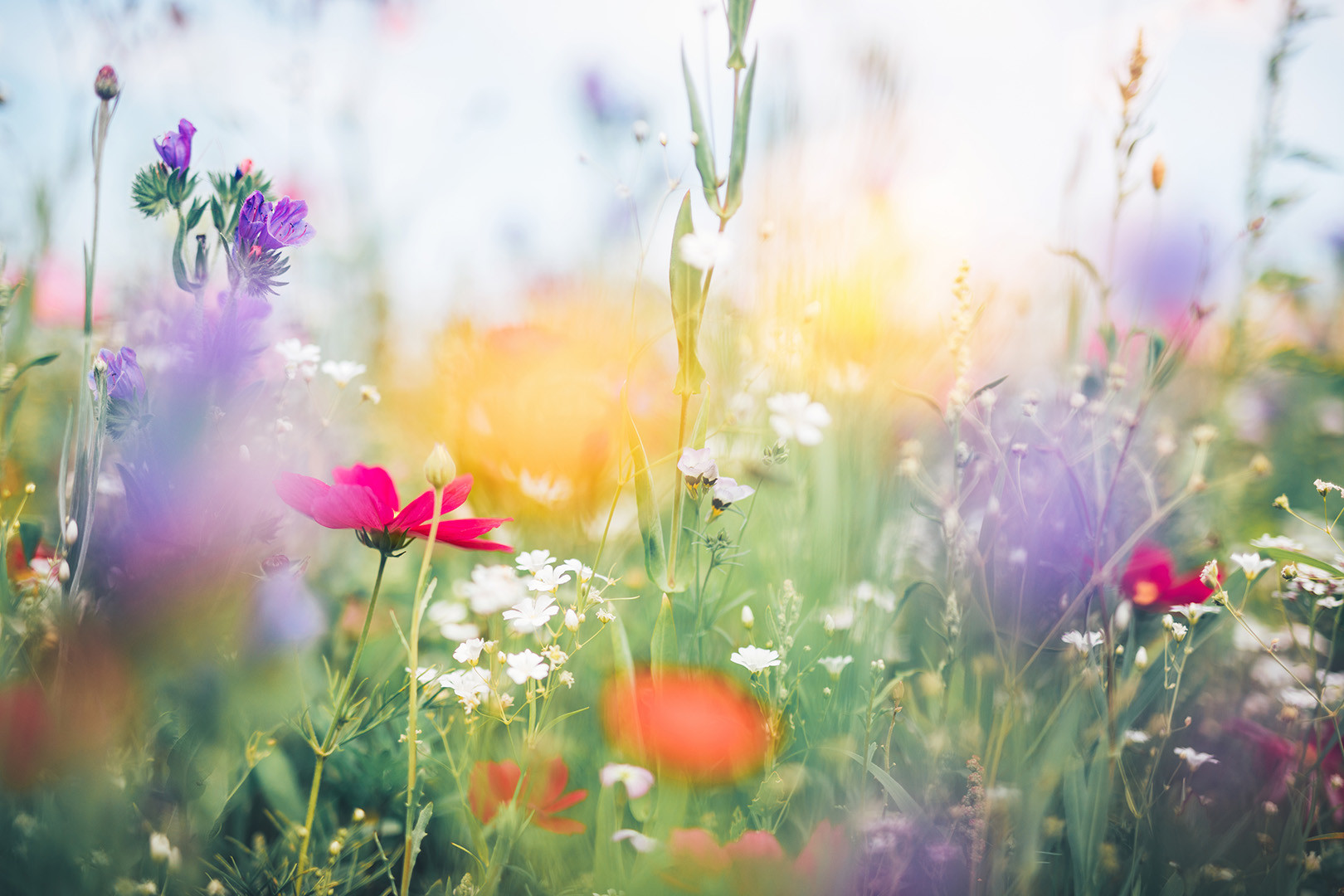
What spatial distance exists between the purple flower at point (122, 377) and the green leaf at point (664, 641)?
0.33 metres

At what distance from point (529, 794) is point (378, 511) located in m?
0.23

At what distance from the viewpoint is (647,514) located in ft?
1.35

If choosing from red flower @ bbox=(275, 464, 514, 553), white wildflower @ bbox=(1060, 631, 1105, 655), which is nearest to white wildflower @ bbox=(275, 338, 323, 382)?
red flower @ bbox=(275, 464, 514, 553)

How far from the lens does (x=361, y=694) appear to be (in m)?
0.60

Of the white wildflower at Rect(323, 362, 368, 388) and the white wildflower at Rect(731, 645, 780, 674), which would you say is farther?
the white wildflower at Rect(323, 362, 368, 388)

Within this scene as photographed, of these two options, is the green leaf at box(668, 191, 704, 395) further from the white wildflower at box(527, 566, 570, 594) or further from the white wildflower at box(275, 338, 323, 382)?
the white wildflower at box(275, 338, 323, 382)

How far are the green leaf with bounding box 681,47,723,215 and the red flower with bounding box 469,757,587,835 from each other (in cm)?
38

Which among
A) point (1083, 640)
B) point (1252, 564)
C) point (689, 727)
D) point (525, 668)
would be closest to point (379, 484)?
point (525, 668)

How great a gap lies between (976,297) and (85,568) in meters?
0.86

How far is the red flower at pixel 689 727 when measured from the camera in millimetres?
424

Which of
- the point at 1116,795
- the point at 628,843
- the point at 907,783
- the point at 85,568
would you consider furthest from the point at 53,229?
the point at 1116,795

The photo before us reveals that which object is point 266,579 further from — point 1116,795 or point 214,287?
point 1116,795

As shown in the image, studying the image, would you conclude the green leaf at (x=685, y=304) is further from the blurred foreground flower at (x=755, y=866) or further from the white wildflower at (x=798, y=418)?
the blurred foreground flower at (x=755, y=866)

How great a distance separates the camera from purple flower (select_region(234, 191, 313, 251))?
14.1 inches
